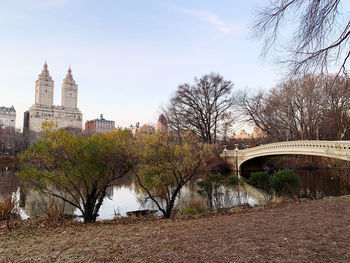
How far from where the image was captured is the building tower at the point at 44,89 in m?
125

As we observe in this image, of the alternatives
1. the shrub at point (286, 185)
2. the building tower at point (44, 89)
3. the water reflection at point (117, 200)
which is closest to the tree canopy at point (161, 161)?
the water reflection at point (117, 200)

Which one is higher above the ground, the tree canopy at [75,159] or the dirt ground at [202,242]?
the tree canopy at [75,159]

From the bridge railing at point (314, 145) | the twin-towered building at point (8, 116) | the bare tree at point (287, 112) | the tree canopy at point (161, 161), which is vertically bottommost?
the tree canopy at point (161, 161)

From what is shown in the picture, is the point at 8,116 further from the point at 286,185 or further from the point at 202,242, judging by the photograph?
the point at 202,242

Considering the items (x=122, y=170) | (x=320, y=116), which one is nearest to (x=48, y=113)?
(x=320, y=116)

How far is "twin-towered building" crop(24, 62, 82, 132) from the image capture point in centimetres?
11681

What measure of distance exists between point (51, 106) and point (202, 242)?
134m

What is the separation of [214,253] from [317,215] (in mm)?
3457

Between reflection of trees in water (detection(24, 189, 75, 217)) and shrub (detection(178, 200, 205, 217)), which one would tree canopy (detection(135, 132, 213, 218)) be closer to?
shrub (detection(178, 200, 205, 217))

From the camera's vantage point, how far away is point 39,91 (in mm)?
124688

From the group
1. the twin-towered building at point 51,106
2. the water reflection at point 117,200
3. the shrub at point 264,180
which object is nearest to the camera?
the water reflection at point 117,200

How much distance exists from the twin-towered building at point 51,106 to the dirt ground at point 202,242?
390 ft

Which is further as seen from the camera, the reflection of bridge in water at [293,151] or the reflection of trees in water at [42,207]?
the reflection of bridge in water at [293,151]

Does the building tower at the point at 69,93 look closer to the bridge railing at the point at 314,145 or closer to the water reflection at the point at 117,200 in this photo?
the bridge railing at the point at 314,145
